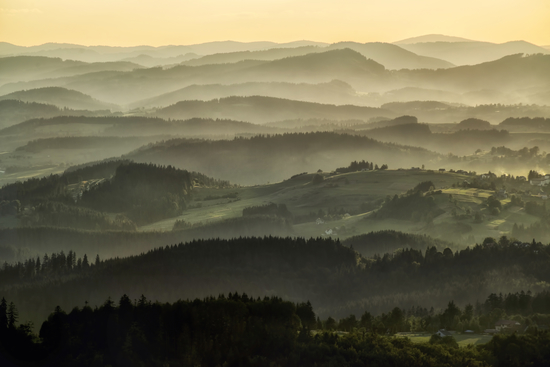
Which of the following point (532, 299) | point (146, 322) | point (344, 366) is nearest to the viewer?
point (344, 366)

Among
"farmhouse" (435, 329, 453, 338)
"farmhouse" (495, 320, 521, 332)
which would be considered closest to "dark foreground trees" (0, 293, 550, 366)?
"farmhouse" (435, 329, 453, 338)

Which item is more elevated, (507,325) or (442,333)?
(442,333)

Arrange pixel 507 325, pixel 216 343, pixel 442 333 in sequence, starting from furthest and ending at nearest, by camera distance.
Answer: pixel 507 325, pixel 442 333, pixel 216 343

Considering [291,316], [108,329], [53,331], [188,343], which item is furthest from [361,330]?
[53,331]

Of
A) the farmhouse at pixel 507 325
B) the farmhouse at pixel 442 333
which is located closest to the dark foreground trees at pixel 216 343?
the farmhouse at pixel 442 333

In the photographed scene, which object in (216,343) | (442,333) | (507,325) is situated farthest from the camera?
(507,325)

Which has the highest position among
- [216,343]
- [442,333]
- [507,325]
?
[216,343]

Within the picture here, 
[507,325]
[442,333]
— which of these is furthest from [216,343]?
[507,325]

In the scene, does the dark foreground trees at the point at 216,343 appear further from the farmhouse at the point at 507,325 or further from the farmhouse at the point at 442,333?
the farmhouse at the point at 507,325

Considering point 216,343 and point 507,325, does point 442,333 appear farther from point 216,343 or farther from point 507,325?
point 216,343

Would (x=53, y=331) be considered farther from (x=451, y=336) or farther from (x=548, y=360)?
(x=548, y=360)

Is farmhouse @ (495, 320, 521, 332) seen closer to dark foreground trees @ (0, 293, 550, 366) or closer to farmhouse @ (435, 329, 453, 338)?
farmhouse @ (435, 329, 453, 338)
